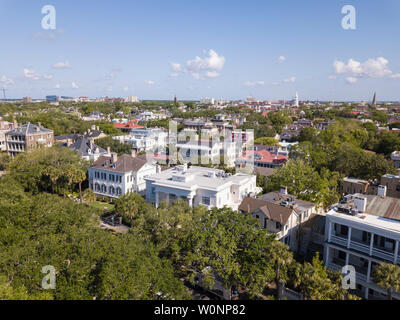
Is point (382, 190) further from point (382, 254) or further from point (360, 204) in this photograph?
point (382, 254)

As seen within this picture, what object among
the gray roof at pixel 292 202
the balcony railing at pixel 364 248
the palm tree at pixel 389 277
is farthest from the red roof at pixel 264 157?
the palm tree at pixel 389 277

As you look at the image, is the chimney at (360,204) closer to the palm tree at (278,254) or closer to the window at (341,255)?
the window at (341,255)

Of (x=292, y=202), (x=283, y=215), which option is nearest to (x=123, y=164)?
(x=292, y=202)

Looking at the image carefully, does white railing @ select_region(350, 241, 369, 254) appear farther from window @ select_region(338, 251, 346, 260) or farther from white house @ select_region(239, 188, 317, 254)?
white house @ select_region(239, 188, 317, 254)

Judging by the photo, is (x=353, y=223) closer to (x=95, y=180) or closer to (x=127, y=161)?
(x=127, y=161)

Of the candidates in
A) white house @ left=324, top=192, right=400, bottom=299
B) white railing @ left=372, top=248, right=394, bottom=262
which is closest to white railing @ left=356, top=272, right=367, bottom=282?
white house @ left=324, top=192, right=400, bottom=299

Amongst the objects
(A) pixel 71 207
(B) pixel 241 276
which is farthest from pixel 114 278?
(A) pixel 71 207
